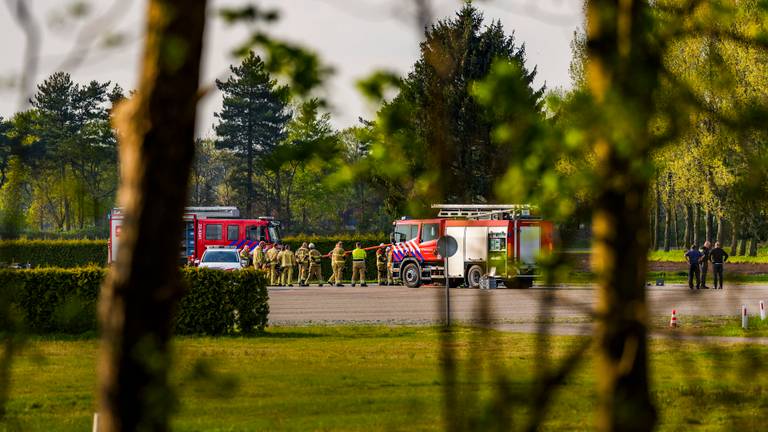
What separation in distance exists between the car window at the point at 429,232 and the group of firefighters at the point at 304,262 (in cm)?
195

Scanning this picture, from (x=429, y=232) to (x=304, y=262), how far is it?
5893 millimetres

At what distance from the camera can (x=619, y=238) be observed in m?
3.85

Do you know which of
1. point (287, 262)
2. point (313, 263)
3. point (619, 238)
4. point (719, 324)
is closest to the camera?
point (619, 238)

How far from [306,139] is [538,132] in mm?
869

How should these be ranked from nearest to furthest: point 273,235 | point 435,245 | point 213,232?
point 435,245 < point 213,232 < point 273,235

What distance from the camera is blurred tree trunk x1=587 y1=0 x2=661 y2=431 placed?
3678 millimetres

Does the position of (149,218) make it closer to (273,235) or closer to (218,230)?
(218,230)

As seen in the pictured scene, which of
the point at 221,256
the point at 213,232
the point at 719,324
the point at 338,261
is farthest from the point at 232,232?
the point at 719,324

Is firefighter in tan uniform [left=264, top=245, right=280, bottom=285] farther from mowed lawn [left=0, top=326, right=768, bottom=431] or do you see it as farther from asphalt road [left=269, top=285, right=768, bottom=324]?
mowed lawn [left=0, top=326, right=768, bottom=431]

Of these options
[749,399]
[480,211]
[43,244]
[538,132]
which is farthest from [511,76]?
[43,244]

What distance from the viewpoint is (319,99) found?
405cm

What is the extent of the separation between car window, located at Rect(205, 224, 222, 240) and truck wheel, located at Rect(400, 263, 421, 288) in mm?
9248

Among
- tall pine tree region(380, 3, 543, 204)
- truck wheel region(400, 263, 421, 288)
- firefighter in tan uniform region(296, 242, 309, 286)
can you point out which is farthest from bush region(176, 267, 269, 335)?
firefighter in tan uniform region(296, 242, 309, 286)

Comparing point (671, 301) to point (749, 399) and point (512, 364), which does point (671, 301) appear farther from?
point (512, 364)
